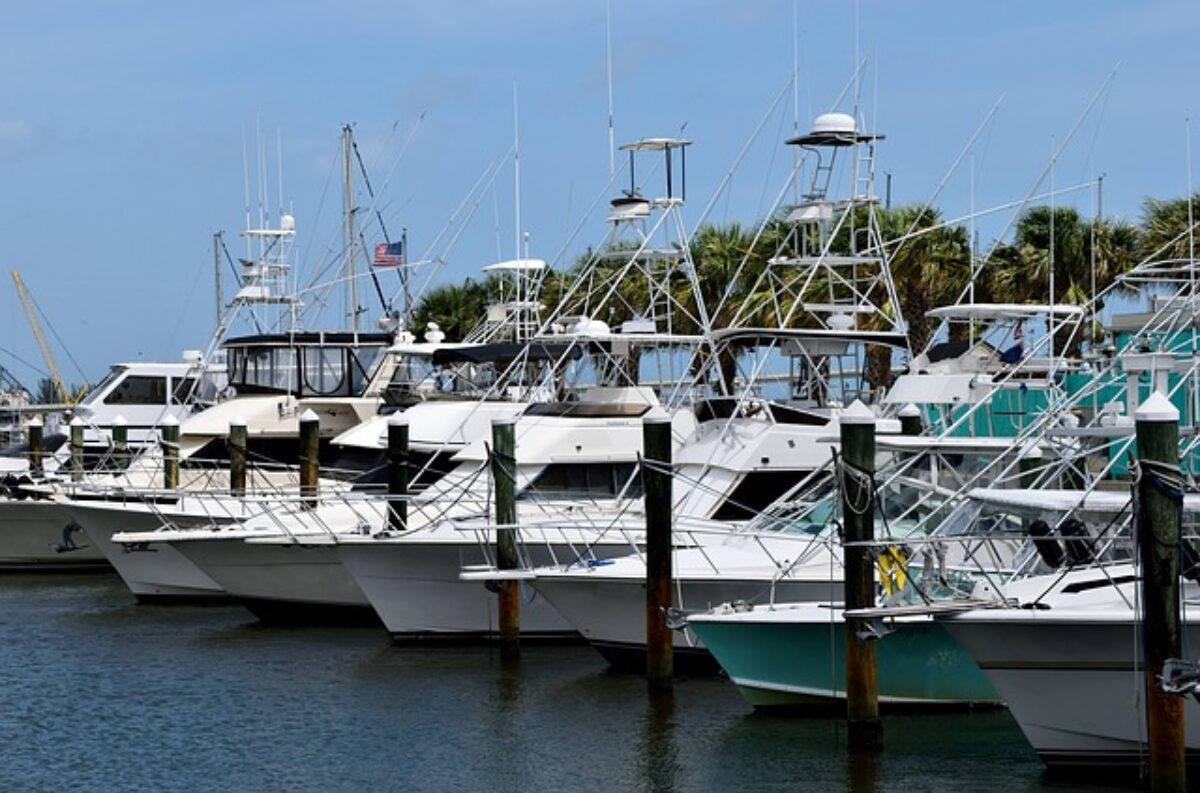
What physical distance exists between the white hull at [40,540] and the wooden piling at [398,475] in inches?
450

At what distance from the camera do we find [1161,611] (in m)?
17.6

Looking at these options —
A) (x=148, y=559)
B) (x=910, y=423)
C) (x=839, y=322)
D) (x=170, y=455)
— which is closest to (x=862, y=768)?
(x=910, y=423)

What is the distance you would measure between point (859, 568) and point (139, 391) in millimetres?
31837

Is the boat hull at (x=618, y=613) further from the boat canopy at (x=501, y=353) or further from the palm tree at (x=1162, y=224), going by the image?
the palm tree at (x=1162, y=224)

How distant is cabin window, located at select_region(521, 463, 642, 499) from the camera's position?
31297 millimetres

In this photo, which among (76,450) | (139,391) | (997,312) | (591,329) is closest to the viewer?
(997,312)

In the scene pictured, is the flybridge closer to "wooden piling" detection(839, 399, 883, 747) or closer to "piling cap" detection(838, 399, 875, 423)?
"piling cap" detection(838, 399, 875, 423)

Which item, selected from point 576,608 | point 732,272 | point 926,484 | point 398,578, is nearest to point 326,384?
point 732,272

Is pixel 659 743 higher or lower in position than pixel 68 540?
lower

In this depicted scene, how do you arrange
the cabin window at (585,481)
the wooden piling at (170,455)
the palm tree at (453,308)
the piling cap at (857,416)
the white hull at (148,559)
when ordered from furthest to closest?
the palm tree at (453,308), the wooden piling at (170,455), the white hull at (148,559), the cabin window at (585,481), the piling cap at (857,416)

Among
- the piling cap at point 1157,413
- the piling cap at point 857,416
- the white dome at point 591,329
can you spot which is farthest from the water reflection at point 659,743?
the white dome at point 591,329

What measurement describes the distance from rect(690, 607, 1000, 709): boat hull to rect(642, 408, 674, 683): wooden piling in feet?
5.03

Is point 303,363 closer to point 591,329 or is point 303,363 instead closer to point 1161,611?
point 591,329

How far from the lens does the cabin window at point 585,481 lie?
31.3 m
